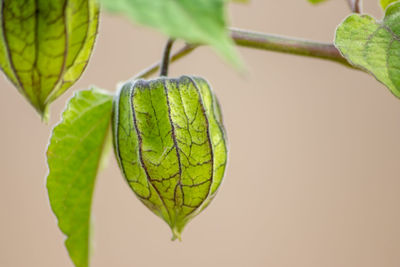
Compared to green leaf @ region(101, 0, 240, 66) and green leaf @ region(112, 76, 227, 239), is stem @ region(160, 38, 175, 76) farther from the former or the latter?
green leaf @ region(101, 0, 240, 66)

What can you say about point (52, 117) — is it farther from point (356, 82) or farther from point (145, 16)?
point (145, 16)

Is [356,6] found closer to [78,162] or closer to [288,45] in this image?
[288,45]

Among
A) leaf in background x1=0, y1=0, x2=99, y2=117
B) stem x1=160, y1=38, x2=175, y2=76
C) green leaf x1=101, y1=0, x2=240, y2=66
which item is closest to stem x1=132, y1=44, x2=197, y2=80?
stem x1=160, y1=38, x2=175, y2=76

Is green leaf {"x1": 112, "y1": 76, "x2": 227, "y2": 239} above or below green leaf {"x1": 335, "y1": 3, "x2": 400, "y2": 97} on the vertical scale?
below

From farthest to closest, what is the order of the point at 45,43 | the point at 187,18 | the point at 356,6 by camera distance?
the point at 356,6, the point at 45,43, the point at 187,18

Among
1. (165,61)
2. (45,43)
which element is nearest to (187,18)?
(45,43)

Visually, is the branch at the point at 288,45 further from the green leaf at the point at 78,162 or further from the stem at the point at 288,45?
the green leaf at the point at 78,162

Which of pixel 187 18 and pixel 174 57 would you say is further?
pixel 174 57

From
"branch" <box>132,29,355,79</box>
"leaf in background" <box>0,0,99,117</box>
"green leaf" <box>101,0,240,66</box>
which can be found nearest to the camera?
"green leaf" <box>101,0,240,66</box>
